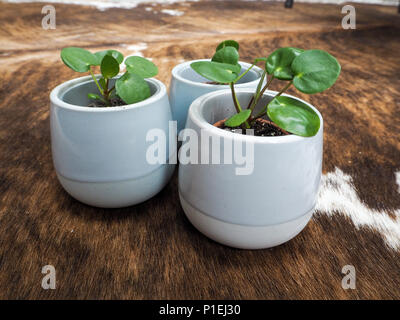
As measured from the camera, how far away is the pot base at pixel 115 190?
0.42 meters

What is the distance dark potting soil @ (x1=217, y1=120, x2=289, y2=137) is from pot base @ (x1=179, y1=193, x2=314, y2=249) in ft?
0.32

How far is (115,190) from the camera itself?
16.4 inches

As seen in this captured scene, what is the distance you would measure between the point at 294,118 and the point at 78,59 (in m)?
0.27

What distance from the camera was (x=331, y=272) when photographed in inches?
14.1

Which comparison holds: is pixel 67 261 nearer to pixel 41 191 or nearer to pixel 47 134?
pixel 41 191

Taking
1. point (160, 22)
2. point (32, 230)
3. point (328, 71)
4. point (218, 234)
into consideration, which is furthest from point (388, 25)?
point (32, 230)

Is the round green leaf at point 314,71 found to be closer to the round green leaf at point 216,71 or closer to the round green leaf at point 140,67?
the round green leaf at point 216,71

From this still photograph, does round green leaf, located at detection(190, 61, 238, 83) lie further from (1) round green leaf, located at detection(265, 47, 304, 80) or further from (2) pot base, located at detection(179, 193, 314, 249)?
(2) pot base, located at detection(179, 193, 314, 249)

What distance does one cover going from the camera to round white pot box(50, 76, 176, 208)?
1.28 ft

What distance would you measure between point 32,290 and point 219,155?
216 mm
